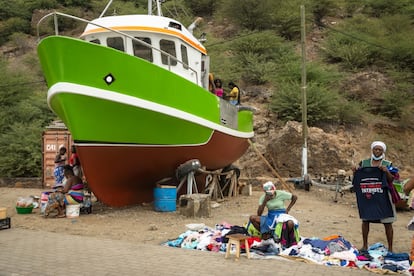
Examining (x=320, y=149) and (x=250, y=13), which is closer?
(x=320, y=149)

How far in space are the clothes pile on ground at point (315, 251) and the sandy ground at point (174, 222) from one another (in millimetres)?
687

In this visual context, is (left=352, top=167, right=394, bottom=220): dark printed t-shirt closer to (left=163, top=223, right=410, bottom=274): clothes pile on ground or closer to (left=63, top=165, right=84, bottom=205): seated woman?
(left=163, top=223, right=410, bottom=274): clothes pile on ground

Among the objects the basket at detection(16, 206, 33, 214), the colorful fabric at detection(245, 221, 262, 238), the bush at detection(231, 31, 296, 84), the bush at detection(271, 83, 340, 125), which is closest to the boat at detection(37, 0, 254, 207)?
the basket at detection(16, 206, 33, 214)

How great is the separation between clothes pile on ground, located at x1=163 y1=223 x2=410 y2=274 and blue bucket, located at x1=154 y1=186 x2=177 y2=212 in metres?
2.75

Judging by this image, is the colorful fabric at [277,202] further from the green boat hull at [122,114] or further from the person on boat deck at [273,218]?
the green boat hull at [122,114]

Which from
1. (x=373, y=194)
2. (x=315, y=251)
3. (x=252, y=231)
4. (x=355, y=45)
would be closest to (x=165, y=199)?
(x=252, y=231)

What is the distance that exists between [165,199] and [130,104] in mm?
2338

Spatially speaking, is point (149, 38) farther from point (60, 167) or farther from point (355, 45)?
point (355, 45)

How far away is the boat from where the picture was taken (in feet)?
24.0

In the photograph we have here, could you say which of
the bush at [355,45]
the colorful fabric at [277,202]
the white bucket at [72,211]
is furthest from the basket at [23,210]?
the bush at [355,45]

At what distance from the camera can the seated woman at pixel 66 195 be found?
840 centimetres

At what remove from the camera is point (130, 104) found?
25.2 feet

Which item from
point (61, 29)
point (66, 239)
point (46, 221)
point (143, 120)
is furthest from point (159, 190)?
point (61, 29)

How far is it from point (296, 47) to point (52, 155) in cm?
1694
